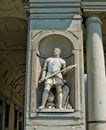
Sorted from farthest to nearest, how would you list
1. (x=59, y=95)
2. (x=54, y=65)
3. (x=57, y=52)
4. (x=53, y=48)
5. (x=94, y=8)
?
(x=94, y=8)
(x=53, y=48)
(x=57, y=52)
(x=54, y=65)
(x=59, y=95)

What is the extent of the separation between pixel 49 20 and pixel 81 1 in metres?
1.20

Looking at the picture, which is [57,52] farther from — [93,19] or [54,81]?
Answer: [93,19]

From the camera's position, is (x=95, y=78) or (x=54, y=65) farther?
(x=95, y=78)

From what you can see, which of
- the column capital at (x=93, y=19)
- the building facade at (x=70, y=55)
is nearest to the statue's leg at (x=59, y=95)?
the building facade at (x=70, y=55)

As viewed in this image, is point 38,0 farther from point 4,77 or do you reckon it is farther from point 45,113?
point 4,77

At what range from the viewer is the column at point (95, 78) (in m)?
8.72

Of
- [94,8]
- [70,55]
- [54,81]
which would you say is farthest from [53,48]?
[94,8]

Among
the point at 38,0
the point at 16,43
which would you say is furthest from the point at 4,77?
the point at 38,0

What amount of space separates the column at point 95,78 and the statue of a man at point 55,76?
3.09 ft

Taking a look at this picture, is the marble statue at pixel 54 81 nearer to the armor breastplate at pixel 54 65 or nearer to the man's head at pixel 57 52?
the armor breastplate at pixel 54 65

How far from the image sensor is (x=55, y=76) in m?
8.70

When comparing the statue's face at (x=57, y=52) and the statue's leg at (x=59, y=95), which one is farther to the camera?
the statue's face at (x=57, y=52)

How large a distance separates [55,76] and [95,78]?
1237 millimetres

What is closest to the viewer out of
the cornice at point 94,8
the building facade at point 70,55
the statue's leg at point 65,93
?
the building facade at point 70,55
